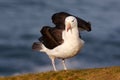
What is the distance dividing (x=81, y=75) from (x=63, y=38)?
2127mm


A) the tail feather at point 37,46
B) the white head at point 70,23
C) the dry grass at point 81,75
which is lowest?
the dry grass at point 81,75

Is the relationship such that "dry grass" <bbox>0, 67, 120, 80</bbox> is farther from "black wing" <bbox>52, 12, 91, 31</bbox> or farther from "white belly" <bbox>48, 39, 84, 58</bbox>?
"black wing" <bbox>52, 12, 91, 31</bbox>

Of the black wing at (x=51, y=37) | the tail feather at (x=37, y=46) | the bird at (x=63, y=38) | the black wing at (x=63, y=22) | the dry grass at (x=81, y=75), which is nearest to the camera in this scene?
the dry grass at (x=81, y=75)

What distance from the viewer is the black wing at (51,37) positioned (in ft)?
68.1

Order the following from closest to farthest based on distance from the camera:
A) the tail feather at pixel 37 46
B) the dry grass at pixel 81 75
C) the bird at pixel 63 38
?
the dry grass at pixel 81 75, the bird at pixel 63 38, the tail feather at pixel 37 46

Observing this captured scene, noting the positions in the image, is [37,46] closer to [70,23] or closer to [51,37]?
[51,37]

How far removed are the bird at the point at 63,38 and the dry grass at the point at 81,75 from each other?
90 centimetres

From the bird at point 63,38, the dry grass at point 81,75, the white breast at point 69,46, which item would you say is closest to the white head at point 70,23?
the bird at point 63,38

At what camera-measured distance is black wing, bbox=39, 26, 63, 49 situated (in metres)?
20.8

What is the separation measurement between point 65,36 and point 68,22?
27.1 inches

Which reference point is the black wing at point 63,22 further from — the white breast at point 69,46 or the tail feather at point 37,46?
the tail feather at point 37,46

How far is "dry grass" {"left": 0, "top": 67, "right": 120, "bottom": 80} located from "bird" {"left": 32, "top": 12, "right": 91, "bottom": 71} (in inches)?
35.3

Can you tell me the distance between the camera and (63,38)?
20.4 meters

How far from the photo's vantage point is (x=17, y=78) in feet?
69.1
